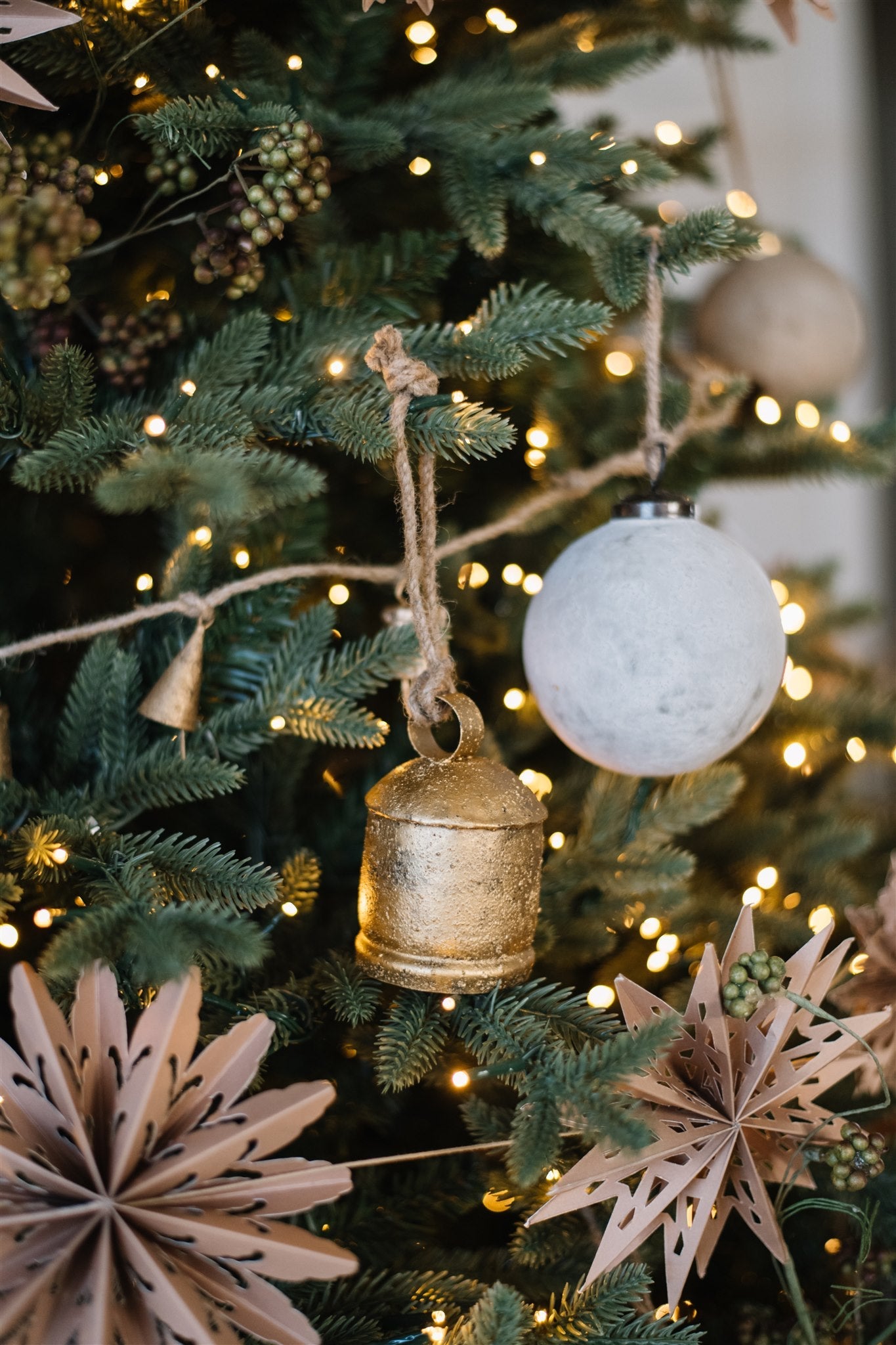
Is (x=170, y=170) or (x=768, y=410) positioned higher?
(x=170, y=170)

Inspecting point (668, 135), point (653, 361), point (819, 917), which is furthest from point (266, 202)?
point (819, 917)

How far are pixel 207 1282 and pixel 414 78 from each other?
77 centimetres

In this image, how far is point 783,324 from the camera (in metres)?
0.81

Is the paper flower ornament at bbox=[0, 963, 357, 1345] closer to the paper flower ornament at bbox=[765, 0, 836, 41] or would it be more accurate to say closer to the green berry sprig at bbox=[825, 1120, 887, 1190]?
the green berry sprig at bbox=[825, 1120, 887, 1190]

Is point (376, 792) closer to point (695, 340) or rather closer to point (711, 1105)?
point (711, 1105)

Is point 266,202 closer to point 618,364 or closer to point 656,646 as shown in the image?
point 656,646

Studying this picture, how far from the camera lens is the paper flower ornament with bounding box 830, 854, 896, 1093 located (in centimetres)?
55

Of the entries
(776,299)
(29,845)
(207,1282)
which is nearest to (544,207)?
(776,299)

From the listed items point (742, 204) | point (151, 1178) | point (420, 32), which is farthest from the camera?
point (742, 204)

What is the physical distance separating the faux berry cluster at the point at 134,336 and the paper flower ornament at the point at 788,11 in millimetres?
375

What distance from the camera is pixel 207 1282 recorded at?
37 centimetres

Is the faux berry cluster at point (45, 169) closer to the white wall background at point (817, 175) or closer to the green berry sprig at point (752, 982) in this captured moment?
the green berry sprig at point (752, 982)

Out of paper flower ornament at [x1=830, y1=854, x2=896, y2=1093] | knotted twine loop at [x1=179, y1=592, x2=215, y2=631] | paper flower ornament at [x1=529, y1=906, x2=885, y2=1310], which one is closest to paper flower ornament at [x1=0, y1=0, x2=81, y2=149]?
knotted twine loop at [x1=179, y1=592, x2=215, y2=631]

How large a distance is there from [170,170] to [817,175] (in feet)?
5.33
